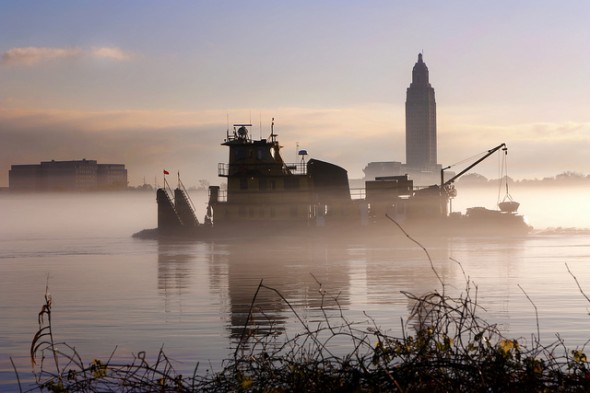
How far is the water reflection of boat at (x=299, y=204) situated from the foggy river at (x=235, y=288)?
490 centimetres

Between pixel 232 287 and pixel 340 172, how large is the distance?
42.7 m

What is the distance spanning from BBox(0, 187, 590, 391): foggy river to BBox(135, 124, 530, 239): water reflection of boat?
16.1 feet

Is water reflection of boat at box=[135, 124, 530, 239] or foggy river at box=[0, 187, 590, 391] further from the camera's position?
water reflection of boat at box=[135, 124, 530, 239]

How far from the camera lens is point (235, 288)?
3334 centimetres

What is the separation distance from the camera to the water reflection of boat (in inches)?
2761

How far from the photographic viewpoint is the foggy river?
66.2 ft

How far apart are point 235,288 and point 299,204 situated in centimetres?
3803

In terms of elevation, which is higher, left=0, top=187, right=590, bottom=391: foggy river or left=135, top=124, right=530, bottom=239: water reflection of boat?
left=135, top=124, right=530, bottom=239: water reflection of boat

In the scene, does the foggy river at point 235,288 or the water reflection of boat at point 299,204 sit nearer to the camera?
the foggy river at point 235,288

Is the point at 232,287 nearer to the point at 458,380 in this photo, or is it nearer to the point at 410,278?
the point at 410,278

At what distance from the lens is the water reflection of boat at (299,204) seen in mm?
70125

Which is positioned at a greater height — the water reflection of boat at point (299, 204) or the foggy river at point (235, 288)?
the water reflection of boat at point (299, 204)

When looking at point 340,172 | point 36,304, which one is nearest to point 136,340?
point 36,304

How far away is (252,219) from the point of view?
71.1 m
